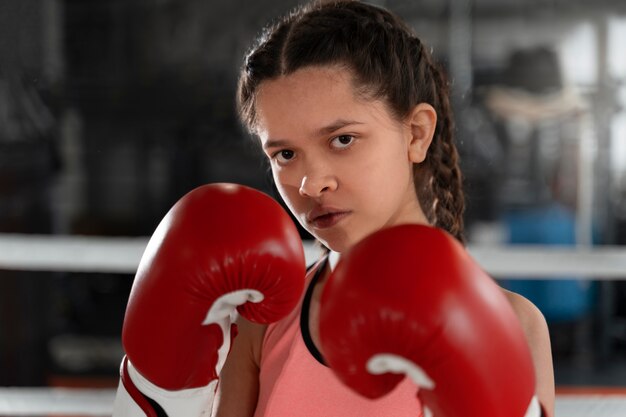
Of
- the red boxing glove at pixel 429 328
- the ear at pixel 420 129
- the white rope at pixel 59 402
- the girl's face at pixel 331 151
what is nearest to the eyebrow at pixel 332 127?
the girl's face at pixel 331 151

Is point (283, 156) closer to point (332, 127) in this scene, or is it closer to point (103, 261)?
point (332, 127)

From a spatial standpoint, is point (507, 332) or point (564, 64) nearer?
point (507, 332)

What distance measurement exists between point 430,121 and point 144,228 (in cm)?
292

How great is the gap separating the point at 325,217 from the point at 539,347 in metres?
0.28

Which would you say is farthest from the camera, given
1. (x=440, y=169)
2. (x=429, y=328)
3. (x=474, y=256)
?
(x=474, y=256)

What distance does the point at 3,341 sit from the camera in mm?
3223

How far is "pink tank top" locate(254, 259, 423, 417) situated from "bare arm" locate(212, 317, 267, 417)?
17mm

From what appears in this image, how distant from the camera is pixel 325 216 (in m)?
0.90

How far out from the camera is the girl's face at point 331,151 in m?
0.88

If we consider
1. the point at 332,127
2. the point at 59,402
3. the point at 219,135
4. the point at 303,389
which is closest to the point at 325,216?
the point at 332,127

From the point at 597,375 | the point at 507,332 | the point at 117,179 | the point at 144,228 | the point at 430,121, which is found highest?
the point at 430,121

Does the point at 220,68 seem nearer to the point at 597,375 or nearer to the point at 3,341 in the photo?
the point at 3,341

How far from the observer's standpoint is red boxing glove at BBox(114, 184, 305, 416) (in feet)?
2.50

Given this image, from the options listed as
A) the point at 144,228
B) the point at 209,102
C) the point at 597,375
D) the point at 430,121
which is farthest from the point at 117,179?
the point at 430,121
